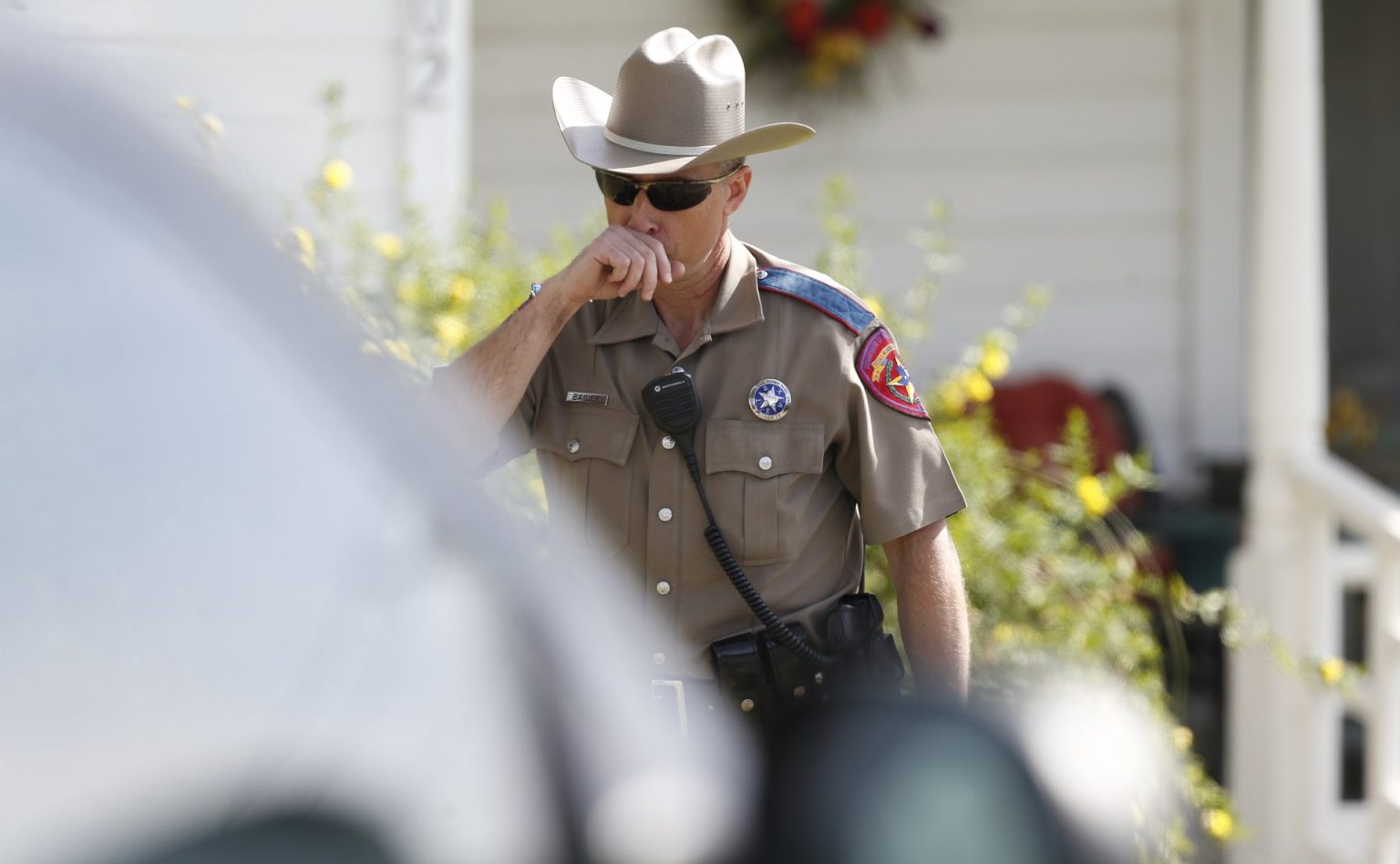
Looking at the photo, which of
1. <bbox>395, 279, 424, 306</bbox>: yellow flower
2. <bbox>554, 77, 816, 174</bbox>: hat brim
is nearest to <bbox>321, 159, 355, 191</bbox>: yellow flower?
<bbox>395, 279, 424, 306</bbox>: yellow flower

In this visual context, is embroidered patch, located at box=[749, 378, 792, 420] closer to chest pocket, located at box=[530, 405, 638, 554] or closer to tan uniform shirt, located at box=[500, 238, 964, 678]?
tan uniform shirt, located at box=[500, 238, 964, 678]

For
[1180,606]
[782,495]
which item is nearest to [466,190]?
[1180,606]

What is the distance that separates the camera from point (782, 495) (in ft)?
7.14

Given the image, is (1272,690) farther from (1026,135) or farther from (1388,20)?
(1388,20)

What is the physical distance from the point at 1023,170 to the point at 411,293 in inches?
126

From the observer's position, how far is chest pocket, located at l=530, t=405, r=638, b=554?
2.21 meters

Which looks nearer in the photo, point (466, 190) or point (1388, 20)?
point (466, 190)

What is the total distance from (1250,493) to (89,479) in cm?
400

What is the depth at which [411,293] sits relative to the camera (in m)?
3.81

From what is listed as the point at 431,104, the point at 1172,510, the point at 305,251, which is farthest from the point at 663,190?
the point at 1172,510

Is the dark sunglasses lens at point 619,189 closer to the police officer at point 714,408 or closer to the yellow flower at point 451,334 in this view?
the police officer at point 714,408

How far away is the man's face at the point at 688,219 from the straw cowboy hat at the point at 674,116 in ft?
0.10

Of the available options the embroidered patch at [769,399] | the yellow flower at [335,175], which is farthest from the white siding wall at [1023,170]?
the embroidered patch at [769,399]

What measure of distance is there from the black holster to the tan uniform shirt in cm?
4
